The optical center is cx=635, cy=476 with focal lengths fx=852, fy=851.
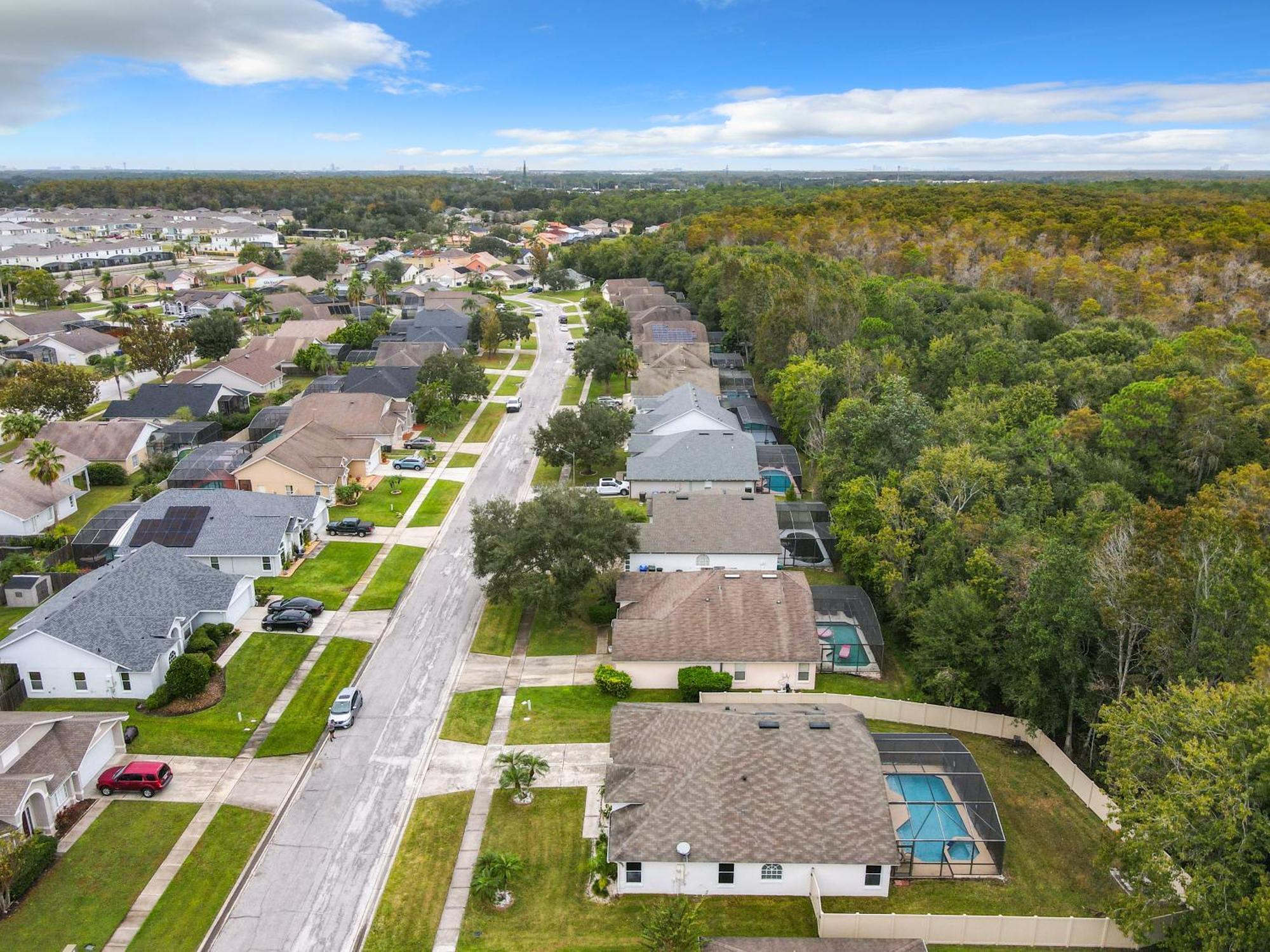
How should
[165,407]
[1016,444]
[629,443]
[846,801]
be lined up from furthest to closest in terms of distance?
1. [165,407]
2. [629,443]
3. [1016,444]
4. [846,801]

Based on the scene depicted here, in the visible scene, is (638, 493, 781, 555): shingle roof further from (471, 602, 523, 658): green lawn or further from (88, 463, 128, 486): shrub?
(88, 463, 128, 486): shrub

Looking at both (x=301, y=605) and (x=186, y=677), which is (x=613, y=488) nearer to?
(x=301, y=605)

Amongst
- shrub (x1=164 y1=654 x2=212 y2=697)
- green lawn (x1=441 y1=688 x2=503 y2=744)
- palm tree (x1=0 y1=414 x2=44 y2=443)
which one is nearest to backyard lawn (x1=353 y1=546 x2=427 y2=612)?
shrub (x1=164 y1=654 x2=212 y2=697)

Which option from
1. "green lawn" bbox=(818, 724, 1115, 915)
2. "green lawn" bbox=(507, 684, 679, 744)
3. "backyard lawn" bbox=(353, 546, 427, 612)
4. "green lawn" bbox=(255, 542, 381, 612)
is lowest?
"green lawn" bbox=(818, 724, 1115, 915)

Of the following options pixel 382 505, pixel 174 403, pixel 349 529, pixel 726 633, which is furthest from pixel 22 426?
pixel 726 633

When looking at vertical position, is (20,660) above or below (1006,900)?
above

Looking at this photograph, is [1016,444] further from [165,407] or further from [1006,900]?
[165,407]

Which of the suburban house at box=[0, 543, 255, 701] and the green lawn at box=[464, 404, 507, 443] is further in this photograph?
the green lawn at box=[464, 404, 507, 443]

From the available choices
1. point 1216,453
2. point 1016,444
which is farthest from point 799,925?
point 1216,453
